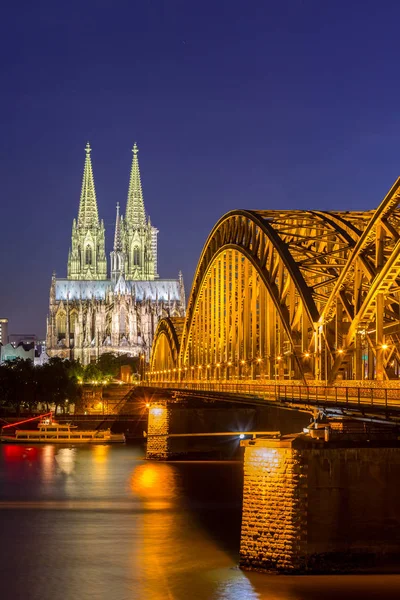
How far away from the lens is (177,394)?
97.1 m

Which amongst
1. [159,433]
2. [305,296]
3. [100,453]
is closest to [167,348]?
[100,453]

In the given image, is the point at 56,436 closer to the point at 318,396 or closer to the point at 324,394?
the point at 318,396

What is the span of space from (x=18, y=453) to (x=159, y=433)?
589 inches

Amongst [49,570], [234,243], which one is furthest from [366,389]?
[234,243]

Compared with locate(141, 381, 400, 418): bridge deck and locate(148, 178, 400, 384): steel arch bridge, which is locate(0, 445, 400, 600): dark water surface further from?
locate(148, 178, 400, 384): steel arch bridge

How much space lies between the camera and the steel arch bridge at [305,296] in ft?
157

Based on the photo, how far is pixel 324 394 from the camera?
4441 cm

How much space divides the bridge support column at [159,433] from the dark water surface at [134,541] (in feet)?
34.1

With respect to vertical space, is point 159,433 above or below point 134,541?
above

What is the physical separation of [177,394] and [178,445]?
4301mm

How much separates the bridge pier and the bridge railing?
173 cm

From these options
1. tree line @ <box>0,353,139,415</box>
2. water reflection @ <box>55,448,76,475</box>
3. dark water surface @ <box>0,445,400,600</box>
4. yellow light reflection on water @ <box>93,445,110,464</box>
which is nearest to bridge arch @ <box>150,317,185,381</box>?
yellow light reflection on water @ <box>93,445,110,464</box>

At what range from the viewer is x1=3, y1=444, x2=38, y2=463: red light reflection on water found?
97.9 m

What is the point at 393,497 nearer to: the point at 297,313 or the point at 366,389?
the point at 366,389
